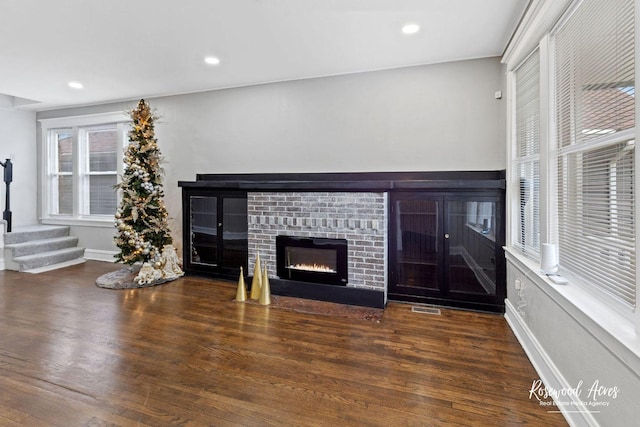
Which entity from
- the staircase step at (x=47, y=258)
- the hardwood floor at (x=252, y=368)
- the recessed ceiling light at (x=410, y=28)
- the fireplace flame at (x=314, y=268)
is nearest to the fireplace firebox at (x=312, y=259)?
the fireplace flame at (x=314, y=268)

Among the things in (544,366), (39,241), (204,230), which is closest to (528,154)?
(544,366)

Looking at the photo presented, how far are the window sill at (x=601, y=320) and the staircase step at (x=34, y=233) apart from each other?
7555mm

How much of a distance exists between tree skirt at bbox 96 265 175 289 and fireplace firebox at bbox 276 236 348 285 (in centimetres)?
191

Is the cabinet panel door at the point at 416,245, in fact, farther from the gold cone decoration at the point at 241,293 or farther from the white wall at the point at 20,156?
the white wall at the point at 20,156

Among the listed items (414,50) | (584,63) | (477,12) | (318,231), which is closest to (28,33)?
(318,231)

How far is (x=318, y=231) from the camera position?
388 centimetres

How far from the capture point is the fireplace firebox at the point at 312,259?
3.80 meters

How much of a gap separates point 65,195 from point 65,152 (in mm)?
860

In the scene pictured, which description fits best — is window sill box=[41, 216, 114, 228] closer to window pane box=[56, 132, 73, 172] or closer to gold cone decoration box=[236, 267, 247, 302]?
window pane box=[56, 132, 73, 172]

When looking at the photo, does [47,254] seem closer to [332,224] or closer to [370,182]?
[332,224]

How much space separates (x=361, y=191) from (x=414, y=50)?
5.51 ft

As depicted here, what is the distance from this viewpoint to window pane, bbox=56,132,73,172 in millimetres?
6246

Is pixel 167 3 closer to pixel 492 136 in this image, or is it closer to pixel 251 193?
pixel 251 193

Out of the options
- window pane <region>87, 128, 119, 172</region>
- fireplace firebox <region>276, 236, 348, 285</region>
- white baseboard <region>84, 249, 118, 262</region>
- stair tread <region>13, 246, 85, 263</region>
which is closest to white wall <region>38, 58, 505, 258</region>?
window pane <region>87, 128, 119, 172</region>
